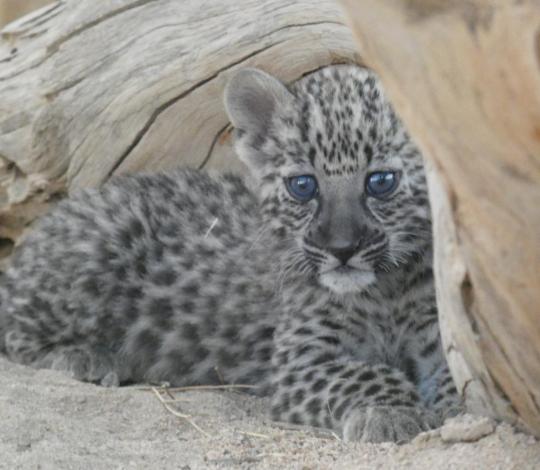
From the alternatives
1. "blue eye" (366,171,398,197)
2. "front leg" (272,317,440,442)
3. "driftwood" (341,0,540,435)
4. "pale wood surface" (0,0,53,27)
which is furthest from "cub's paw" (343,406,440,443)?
"pale wood surface" (0,0,53,27)

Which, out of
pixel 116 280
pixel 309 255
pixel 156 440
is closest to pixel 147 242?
pixel 116 280

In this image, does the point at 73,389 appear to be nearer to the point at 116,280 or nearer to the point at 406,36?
the point at 116,280

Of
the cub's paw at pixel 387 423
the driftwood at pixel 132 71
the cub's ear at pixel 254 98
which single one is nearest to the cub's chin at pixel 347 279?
the cub's paw at pixel 387 423

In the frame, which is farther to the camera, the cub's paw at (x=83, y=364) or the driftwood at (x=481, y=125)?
the cub's paw at (x=83, y=364)

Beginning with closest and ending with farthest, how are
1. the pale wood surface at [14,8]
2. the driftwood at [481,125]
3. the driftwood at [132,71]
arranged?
the driftwood at [481,125] → the driftwood at [132,71] → the pale wood surface at [14,8]

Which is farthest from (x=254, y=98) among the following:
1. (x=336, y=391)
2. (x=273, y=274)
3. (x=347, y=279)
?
(x=336, y=391)

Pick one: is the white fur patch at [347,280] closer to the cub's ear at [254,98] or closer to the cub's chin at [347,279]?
the cub's chin at [347,279]

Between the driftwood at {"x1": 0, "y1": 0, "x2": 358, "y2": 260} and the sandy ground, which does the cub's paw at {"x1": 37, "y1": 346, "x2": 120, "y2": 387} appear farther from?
the driftwood at {"x1": 0, "y1": 0, "x2": 358, "y2": 260}
